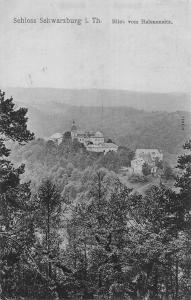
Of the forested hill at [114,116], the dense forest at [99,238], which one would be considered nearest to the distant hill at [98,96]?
the forested hill at [114,116]

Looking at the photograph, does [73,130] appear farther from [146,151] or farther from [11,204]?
[11,204]

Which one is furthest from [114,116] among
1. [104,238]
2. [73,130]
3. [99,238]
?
[104,238]

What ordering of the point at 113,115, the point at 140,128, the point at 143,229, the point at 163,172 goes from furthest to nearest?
the point at 140,128 < the point at 113,115 < the point at 163,172 < the point at 143,229

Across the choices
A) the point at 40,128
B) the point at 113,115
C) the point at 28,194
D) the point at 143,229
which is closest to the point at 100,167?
the point at 113,115

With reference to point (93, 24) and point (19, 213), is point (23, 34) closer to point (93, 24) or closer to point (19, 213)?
point (93, 24)

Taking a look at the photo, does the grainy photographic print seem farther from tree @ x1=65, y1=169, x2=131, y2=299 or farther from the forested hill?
the forested hill
